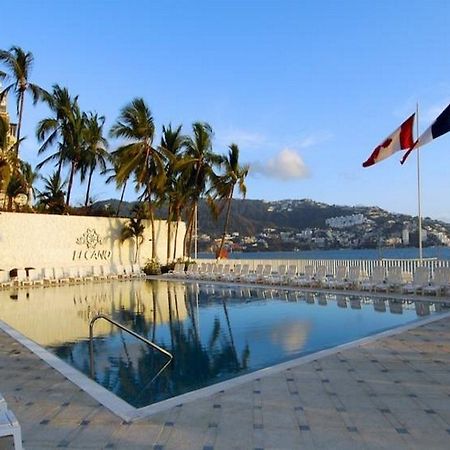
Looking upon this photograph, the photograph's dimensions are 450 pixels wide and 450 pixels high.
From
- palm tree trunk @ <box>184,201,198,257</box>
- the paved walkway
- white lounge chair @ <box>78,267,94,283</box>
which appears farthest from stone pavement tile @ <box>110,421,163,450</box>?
palm tree trunk @ <box>184,201,198,257</box>

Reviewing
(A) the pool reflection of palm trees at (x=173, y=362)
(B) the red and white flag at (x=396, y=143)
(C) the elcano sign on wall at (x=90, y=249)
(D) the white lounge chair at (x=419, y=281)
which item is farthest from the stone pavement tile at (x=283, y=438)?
(C) the elcano sign on wall at (x=90, y=249)

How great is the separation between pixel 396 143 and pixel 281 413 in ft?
46.8

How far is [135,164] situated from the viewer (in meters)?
26.6

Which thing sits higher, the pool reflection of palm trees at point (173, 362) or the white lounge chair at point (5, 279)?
the white lounge chair at point (5, 279)

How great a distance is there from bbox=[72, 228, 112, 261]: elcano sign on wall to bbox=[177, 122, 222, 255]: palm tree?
5.81 meters

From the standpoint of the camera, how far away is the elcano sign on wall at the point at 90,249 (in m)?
25.6

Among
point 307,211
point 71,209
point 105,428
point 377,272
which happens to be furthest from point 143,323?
point 307,211

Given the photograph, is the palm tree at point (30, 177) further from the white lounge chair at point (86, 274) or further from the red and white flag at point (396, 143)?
the red and white flag at point (396, 143)

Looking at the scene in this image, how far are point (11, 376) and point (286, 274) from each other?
13.5 m

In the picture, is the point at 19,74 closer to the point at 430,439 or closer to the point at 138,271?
the point at 138,271

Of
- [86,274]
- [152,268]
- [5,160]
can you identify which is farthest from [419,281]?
[5,160]

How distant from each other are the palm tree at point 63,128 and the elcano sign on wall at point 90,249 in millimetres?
3371

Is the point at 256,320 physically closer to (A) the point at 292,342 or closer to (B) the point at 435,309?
(A) the point at 292,342

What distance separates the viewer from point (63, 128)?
27.6 meters
